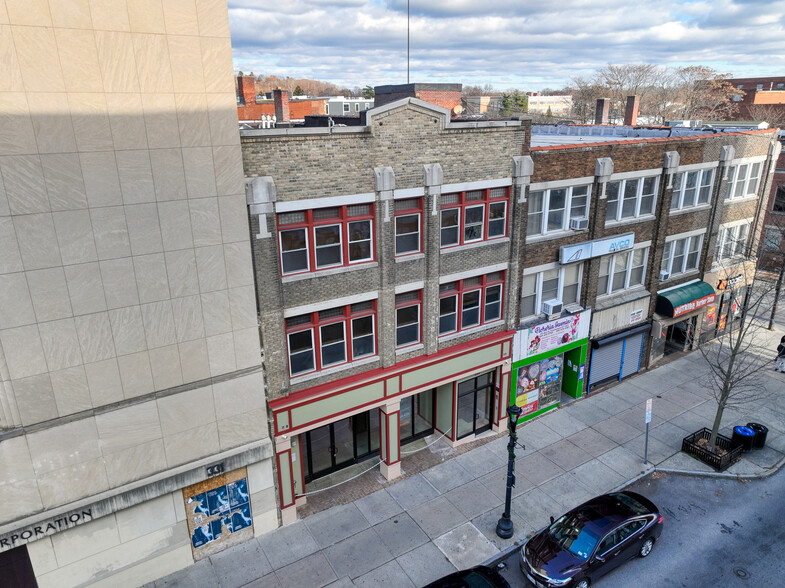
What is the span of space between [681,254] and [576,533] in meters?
17.7

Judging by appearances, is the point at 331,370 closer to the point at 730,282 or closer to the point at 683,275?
the point at 683,275

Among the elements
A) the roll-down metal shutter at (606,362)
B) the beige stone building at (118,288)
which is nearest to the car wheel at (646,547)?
the roll-down metal shutter at (606,362)

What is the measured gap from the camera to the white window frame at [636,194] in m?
22.9

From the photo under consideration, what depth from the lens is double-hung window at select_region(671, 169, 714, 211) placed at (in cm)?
2549

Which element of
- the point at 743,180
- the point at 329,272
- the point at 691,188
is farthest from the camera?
the point at 743,180

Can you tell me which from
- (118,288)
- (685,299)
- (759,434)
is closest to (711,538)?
(759,434)

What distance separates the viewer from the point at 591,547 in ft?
48.5

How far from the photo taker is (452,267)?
19.2 metres

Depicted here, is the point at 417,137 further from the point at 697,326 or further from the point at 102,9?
the point at 697,326

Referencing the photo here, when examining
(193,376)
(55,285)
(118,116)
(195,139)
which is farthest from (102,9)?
(193,376)

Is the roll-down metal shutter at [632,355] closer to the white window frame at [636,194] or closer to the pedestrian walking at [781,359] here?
the white window frame at [636,194]

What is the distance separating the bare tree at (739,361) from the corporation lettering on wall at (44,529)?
2064cm

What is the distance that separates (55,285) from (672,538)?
18.6m

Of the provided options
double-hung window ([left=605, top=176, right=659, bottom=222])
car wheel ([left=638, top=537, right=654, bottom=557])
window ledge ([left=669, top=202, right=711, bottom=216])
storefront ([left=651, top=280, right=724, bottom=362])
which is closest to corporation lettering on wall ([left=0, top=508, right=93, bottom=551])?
car wheel ([left=638, top=537, right=654, bottom=557])
